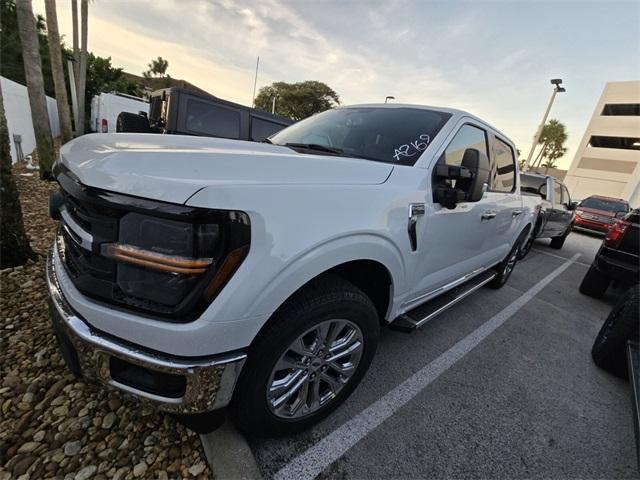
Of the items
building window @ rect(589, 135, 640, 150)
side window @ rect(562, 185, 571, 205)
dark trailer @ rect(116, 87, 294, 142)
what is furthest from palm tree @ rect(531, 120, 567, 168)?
dark trailer @ rect(116, 87, 294, 142)

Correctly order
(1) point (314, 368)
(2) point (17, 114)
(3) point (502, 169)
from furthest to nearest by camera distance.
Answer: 1. (2) point (17, 114)
2. (3) point (502, 169)
3. (1) point (314, 368)

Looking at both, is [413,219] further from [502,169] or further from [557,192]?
[557,192]

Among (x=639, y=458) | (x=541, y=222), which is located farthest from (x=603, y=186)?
(x=639, y=458)

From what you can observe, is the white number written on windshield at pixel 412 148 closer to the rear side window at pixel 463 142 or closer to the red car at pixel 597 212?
the rear side window at pixel 463 142

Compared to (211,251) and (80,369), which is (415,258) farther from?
(80,369)

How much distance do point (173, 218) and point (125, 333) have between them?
474 millimetres

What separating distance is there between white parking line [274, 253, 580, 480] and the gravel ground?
1.52 ft

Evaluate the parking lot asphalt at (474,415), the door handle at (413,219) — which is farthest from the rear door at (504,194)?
the door handle at (413,219)

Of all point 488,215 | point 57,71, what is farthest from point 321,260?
point 57,71

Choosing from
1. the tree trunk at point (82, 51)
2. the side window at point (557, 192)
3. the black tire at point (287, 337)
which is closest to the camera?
the black tire at point (287, 337)

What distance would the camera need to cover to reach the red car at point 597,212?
40.1 feet

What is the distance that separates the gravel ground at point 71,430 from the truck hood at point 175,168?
33.4 inches

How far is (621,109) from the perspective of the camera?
112 ft

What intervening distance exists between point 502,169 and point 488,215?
89 centimetres
